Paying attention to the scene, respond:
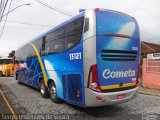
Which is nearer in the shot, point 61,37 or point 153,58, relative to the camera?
point 61,37

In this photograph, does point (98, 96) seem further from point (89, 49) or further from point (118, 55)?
point (118, 55)

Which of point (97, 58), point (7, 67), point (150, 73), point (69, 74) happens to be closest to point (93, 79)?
point (97, 58)

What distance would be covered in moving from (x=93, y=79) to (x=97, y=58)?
0.65 m

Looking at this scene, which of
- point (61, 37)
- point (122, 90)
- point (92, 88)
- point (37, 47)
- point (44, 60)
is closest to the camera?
point (92, 88)

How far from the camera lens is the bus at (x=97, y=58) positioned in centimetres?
A: 718

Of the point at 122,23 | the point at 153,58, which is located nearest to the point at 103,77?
the point at 122,23

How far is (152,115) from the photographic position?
25.9 ft

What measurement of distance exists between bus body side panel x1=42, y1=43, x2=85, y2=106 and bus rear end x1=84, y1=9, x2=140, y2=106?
1.53 feet

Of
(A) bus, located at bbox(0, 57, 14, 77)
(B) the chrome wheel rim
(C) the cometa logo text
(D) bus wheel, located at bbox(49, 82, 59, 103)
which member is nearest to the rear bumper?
(C) the cometa logo text

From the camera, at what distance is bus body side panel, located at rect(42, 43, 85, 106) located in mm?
7508

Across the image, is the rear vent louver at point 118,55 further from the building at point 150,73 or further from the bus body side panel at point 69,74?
the building at point 150,73

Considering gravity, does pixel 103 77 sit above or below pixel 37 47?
below

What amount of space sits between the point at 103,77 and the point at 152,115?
2.23 metres

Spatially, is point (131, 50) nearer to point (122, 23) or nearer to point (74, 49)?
point (122, 23)
